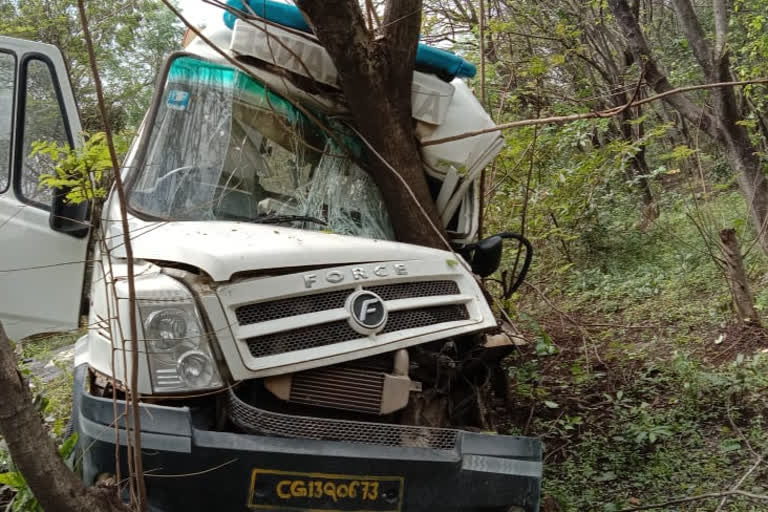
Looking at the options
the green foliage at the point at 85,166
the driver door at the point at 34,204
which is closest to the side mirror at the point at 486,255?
the green foliage at the point at 85,166

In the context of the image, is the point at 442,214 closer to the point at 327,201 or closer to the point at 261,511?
the point at 327,201

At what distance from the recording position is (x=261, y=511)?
258cm

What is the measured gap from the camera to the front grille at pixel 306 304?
2.75m

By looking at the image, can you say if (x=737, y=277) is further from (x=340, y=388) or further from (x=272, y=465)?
(x=272, y=465)

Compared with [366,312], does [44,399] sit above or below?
below

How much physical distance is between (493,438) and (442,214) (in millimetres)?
1910

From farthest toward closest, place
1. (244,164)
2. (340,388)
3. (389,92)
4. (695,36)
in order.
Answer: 1. (695,36)
2. (389,92)
3. (244,164)
4. (340,388)

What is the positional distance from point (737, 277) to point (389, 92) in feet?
10.5

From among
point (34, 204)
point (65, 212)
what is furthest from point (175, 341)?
point (34, 204)

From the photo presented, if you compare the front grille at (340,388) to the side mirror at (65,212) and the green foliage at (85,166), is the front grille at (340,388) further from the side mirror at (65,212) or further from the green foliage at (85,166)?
the side mirror at (65,212)

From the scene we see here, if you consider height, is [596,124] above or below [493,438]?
above

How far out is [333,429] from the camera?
2.72m

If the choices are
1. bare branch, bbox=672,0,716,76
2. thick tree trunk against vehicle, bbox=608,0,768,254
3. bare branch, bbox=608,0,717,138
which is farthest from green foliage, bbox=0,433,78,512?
bare branch, bbox=672,0,716,76

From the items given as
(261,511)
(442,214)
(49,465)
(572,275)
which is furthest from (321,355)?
(572,275)
